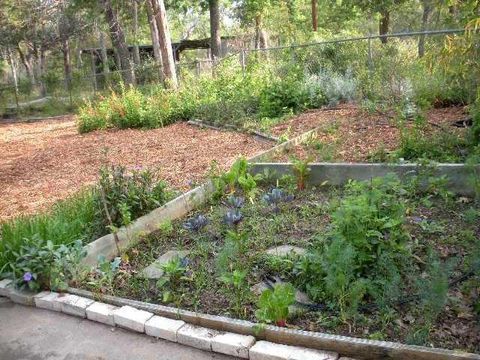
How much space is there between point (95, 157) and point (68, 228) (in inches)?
184

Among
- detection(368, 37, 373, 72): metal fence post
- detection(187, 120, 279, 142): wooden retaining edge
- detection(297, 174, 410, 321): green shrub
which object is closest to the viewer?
detection(297, 174, 410, 321): green shrub

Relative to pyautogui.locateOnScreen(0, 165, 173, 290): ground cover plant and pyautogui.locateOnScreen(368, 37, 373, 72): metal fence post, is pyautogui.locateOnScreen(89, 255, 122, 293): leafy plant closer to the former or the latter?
pyautogui.locateOnScreen(0, 165, 173, 290): ground cover plant

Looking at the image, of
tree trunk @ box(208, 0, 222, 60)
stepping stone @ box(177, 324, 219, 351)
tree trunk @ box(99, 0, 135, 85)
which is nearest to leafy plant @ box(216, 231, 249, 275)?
stepping stone @ box(177, 324, 219, 351)

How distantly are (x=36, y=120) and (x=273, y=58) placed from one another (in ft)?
34.8

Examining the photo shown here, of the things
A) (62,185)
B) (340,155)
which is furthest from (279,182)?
(62,185)

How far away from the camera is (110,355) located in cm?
263

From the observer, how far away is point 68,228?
3.88m

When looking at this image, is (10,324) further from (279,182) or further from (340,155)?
(340,155)

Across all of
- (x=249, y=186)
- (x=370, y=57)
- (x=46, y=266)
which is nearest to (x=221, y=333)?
(x=46, y=266)

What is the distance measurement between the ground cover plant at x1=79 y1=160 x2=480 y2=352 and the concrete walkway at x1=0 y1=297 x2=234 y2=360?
0.33m

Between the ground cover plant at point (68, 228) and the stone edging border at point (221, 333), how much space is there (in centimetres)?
18

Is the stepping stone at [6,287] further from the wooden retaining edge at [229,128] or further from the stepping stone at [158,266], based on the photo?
the wooden retaining edge at [229,128]

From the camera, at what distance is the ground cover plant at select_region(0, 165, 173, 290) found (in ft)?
11.0

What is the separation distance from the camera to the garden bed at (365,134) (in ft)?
16.8
